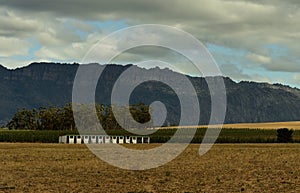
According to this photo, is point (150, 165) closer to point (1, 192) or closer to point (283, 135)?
point (1, 192)

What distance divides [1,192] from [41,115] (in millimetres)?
163609

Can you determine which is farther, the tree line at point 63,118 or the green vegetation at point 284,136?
the tree line at point 63,118

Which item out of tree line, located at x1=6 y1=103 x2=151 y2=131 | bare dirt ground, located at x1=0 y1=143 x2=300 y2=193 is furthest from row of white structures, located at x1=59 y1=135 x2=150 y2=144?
bare dirt ground, located at x1=0 y1=143 x2=300 y2=193

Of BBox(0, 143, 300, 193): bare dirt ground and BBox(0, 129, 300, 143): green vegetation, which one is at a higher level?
BBox(0, 129, 300, 143): green vegetation

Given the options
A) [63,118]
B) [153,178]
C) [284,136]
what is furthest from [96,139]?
[153,178]

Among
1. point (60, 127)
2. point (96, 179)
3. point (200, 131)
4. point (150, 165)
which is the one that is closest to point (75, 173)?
point (96, 179)

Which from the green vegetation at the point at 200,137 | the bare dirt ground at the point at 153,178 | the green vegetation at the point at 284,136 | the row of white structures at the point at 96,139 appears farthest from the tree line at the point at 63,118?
the bare dirt ground at the point at 153,178

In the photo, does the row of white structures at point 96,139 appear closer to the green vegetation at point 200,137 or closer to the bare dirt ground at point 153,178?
the green vegetation at point 200,137

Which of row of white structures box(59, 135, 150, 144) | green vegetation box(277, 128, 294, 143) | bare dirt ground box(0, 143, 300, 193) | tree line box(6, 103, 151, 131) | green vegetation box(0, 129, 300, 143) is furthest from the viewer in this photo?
tree line box(6, 103, 151, 131)

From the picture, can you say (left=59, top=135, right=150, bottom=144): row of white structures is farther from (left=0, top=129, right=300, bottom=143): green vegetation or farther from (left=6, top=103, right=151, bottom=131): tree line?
(left=6, top=103, right=151, bottom=131): tree line

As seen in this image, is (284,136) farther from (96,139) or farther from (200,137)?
(96,139)

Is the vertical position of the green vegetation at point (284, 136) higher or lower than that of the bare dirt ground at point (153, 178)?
higher

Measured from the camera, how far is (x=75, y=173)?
37.4m

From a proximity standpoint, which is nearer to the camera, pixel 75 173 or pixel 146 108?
pixel 75 173
